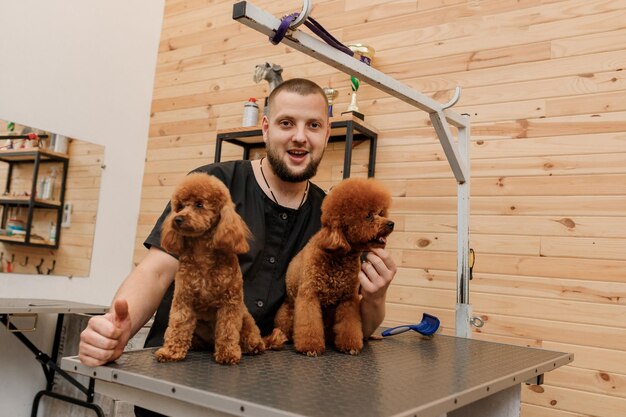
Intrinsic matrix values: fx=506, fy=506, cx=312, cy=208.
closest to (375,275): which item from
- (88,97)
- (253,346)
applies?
(253,346)

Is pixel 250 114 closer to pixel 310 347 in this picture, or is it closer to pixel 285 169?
pixel 285 169

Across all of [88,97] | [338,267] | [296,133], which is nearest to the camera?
[338,267]

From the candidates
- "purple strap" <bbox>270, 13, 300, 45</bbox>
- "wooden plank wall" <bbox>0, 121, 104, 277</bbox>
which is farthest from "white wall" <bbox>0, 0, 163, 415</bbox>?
"purple strap" <bbox>270, 13, 300, 45</bbox>

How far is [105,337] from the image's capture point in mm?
891

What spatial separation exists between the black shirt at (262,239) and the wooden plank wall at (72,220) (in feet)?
5.92

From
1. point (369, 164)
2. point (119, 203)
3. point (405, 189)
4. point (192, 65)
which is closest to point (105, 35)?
point (192, 65)

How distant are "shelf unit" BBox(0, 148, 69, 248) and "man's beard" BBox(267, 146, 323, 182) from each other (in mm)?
1941

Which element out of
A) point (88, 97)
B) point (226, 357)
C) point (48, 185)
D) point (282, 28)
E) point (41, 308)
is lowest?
point (41, 308)

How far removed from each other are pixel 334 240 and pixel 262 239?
325 millimetres

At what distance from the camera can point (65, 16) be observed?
2977 millimetres

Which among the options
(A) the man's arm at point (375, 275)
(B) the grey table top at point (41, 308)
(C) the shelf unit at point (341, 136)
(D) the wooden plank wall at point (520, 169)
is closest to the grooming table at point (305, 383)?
(A) the man's arm at point (375, 275)

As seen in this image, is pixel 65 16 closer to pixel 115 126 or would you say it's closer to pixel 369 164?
pixel 115 126

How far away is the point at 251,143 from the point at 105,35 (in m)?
1.22

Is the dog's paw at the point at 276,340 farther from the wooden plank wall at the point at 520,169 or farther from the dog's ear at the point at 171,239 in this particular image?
the wooden plank wall at the point at 520,169
